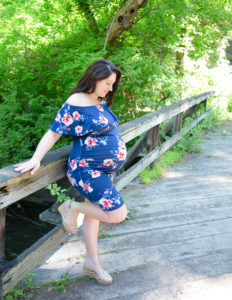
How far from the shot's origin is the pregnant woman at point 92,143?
85.5 inches

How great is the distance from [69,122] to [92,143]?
8.0 inches

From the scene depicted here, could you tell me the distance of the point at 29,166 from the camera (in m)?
1.94

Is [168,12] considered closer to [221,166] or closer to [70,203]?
[221,166]

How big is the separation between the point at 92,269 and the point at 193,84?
10.0 metres

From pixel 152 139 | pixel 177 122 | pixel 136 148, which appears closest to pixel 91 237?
pixel 152 139

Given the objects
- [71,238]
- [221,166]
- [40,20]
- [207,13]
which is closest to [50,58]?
[40,20]

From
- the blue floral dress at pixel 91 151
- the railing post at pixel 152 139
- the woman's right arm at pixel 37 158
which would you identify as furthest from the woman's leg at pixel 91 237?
the railing post at pixel 152 139

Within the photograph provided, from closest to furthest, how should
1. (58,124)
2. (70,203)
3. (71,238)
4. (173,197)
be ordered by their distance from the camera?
(58,124) → (70,203) → (71,238) → (173,197)

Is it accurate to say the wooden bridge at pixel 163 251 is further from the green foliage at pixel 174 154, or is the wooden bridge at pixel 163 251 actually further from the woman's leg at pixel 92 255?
the green foliage at pixel 174 154

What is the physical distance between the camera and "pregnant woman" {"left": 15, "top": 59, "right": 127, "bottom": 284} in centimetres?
217

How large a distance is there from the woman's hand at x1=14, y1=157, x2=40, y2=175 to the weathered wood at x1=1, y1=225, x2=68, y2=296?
0.59 m

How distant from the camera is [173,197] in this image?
13.7ft

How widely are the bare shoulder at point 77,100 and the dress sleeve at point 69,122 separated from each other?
3cm

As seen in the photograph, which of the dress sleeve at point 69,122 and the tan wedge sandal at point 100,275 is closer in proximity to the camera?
the dress sleeve at point 69,122
